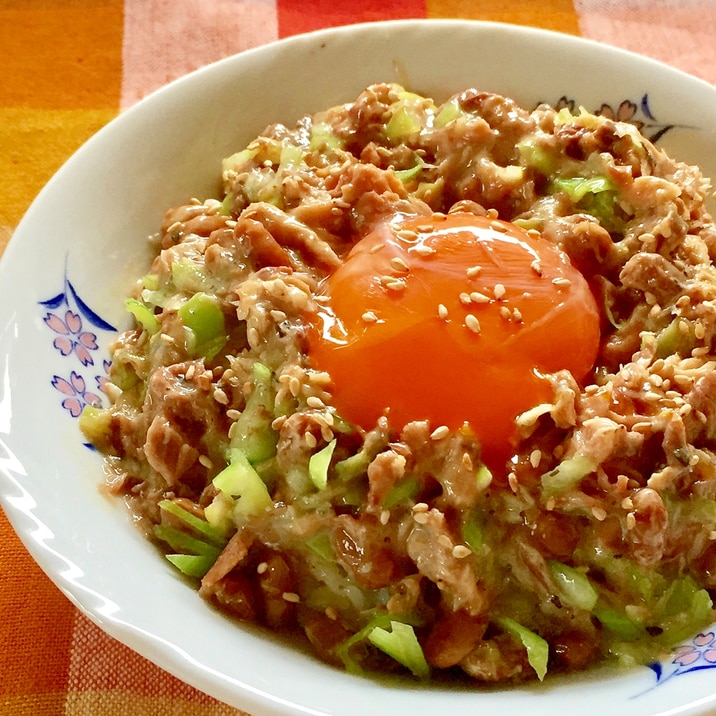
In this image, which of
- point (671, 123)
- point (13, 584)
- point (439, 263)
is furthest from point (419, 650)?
point (671, 123)

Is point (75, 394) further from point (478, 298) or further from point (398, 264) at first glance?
point (478, 298)

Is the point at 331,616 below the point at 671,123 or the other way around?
below

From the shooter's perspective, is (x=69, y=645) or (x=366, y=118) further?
(x=366, y=118)

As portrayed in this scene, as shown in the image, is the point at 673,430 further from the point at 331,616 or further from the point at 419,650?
the point at 331,616

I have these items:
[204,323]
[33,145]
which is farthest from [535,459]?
[33,145]

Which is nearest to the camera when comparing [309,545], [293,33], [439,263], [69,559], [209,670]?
[209,670]
